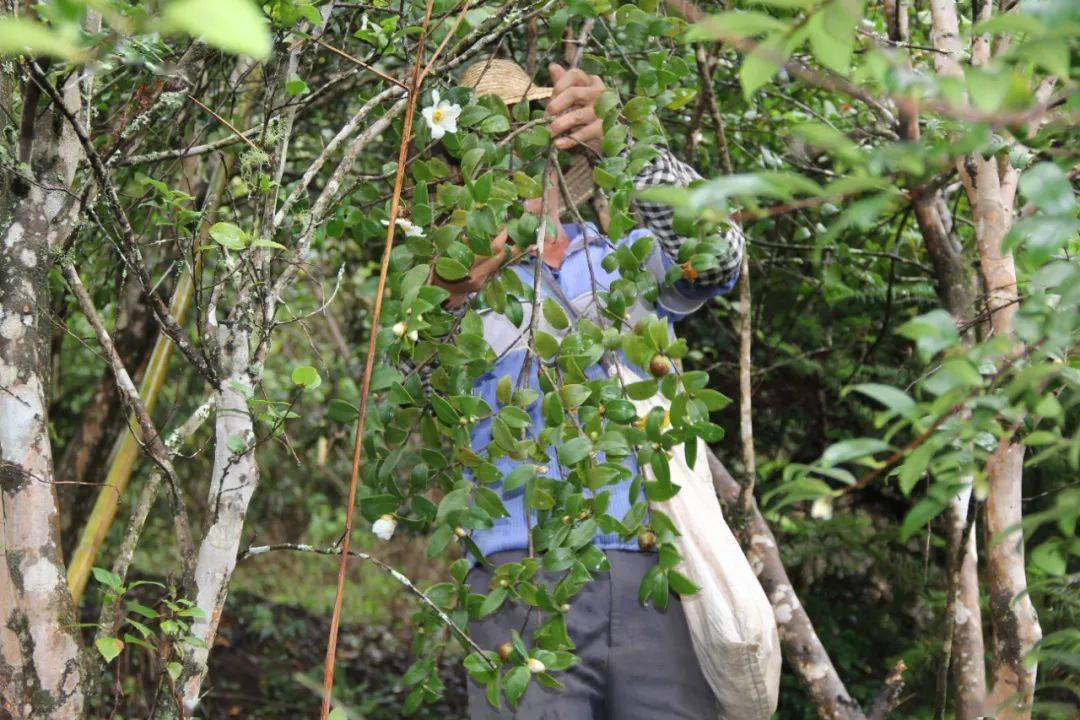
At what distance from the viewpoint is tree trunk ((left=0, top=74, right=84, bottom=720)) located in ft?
6.02

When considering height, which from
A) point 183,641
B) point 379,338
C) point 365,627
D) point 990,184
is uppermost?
point 990,184

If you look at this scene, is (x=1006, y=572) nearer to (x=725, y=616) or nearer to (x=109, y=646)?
(x=725, y=616)

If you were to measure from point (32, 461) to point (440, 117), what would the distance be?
0.93 m

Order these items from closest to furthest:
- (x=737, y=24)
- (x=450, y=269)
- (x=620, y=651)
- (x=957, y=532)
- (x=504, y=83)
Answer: (x=737, y=24) < (x=450, y=269) < (x=620, y=651) < (x=504, y=83) < (x=957, y=532)

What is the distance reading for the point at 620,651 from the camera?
7.29 ft

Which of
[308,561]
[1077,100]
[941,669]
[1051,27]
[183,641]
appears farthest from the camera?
[308,561]

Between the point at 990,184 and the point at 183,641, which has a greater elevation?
the point at 990,184

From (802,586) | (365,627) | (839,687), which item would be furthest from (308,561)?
(839,687)

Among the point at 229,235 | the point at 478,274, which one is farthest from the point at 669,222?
the point at 229,235

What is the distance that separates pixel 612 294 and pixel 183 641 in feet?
3.10

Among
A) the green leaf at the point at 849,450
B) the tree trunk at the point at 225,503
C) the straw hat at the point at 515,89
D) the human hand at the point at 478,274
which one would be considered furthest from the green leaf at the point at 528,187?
the green leaf at the point at 849,450

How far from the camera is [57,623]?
1865 mm

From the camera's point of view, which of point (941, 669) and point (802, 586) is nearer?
point (941, 669)

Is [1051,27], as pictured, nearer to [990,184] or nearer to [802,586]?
[990,184]
